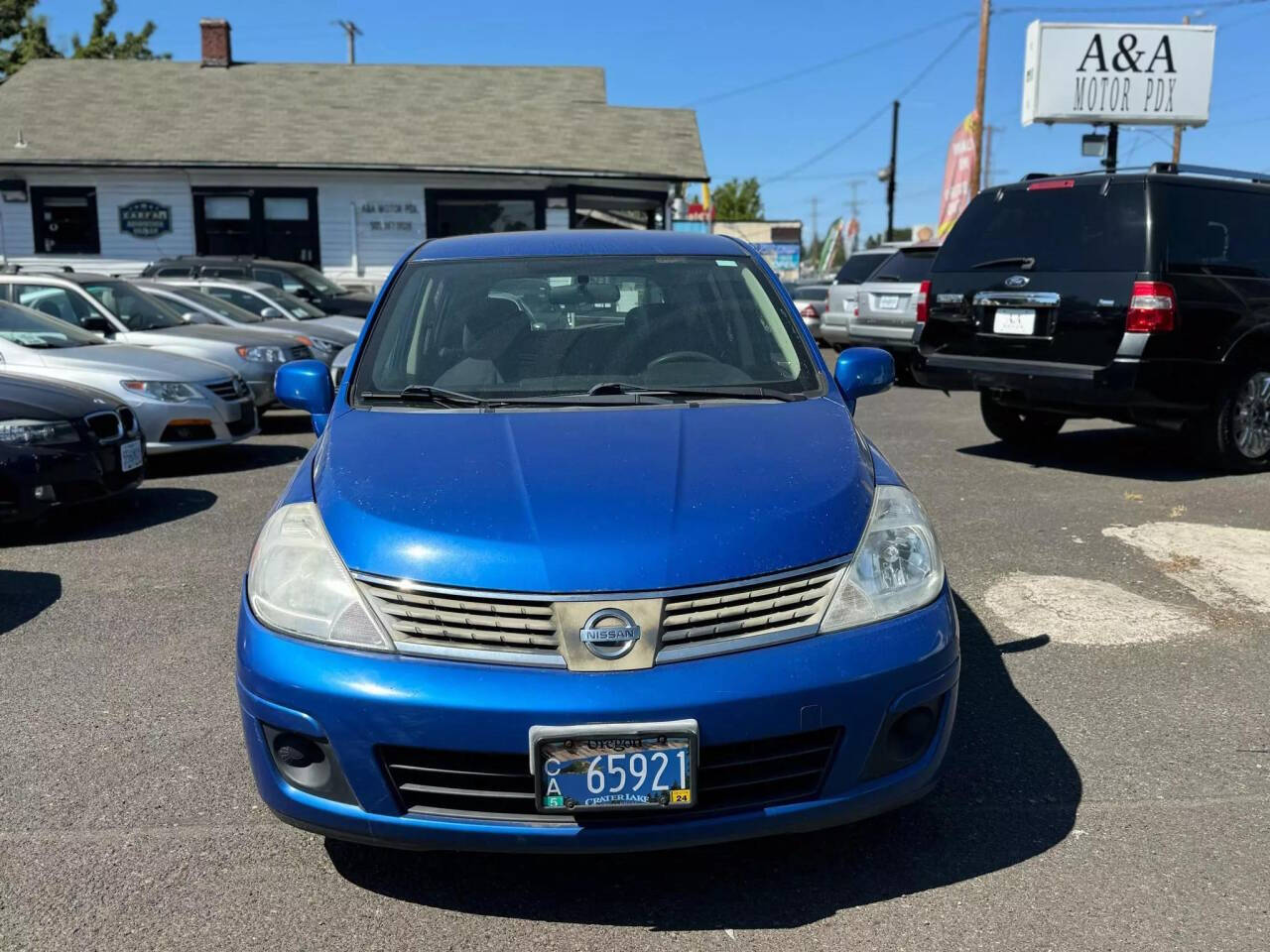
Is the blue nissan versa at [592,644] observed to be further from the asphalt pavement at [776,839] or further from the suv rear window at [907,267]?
the suv rear window at [907,267]

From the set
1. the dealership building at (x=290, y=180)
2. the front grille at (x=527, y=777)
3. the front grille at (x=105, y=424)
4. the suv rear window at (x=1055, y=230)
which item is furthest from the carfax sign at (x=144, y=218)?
the front grille at (x=527, y=777)

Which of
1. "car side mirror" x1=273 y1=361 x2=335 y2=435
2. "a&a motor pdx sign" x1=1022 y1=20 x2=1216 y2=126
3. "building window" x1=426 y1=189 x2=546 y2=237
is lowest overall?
"car side mirror" x1=273 y1=361 x2=335 y2=435

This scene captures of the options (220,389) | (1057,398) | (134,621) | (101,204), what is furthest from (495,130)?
(134,621)

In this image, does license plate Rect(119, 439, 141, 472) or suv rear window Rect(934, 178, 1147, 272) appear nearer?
license plate Rect(119, 439, 141, 472)

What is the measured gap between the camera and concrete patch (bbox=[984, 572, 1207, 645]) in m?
4.75

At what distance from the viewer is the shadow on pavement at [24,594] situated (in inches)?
198

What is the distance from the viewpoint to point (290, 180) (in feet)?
77.4

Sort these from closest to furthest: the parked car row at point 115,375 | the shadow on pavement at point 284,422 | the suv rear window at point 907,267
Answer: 1. the parked car row at point 115,375
2. the shadow on pavement at point 284,422
3. the suv rear window at point 907,267

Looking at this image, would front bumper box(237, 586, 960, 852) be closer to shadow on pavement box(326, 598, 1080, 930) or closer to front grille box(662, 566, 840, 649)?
front grille box(662, 566, 840, 649)

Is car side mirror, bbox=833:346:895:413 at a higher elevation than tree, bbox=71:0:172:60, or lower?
lower

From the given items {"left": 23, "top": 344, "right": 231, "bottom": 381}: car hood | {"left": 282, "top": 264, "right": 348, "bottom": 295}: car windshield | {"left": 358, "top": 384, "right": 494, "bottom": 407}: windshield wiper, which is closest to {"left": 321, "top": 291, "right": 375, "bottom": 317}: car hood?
{"left": 282, "top": 264, "right": 348, "bottom": 295}: car windshield

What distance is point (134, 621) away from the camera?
4941 millimetres

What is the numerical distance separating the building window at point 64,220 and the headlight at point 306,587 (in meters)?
23.3

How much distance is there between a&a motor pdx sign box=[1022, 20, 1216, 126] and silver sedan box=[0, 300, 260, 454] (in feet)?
57.1
